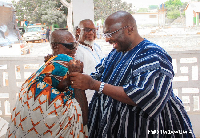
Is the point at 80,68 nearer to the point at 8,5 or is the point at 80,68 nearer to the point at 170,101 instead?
the point at 170,101

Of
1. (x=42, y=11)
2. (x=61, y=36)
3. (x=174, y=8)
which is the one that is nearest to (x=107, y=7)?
(x=174, y=8)

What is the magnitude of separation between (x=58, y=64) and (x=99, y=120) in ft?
1.74

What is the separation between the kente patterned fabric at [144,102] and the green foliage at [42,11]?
68.1 ft

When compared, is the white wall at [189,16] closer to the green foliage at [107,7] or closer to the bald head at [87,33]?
the green foliage at [107,7]

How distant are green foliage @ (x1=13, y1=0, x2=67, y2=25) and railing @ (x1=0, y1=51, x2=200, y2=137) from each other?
18.4 m

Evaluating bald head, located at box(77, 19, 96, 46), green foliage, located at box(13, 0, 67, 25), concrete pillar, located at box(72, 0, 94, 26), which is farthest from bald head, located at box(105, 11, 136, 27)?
green foliage, located at box(13, 0, 67, 25)

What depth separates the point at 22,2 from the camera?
22.8 meters

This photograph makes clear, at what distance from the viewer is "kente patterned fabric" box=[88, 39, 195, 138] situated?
4.63ft

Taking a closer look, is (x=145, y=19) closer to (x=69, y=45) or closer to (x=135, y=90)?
(x=69, y=45)

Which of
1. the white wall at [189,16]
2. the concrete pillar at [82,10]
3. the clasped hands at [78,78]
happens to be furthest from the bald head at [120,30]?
the white wall at [189,16]

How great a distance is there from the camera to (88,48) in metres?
3.07

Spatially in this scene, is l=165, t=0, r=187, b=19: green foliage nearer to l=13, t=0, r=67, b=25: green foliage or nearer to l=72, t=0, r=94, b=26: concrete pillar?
l=13, t=0, r=67, b=25: green foliage

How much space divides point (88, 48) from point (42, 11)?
2072 centimetres

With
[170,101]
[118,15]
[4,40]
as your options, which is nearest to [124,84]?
[170,101]
